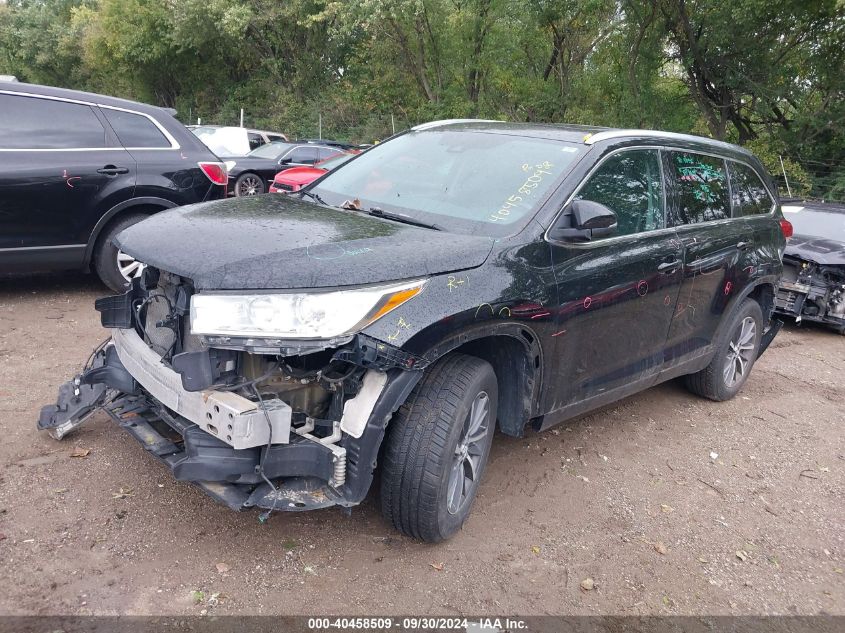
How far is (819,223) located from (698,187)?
4882 mm

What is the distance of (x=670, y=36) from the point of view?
1784cm

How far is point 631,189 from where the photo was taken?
406 centimetres

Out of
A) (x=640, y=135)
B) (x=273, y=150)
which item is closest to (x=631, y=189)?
(x=640, y=135)

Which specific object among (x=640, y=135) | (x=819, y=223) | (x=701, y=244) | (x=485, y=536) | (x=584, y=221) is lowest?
(x=485, y=536)

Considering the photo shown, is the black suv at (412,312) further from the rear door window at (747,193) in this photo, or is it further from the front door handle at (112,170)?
the front door handle at (112,170)

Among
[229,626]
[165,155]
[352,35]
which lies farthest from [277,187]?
[352,35]

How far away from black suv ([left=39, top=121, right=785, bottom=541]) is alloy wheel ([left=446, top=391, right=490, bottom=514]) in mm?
14

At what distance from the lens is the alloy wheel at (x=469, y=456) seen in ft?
10.5

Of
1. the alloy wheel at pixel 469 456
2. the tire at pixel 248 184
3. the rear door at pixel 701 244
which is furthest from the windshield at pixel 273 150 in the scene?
the alloy wheel at pixel 469 456

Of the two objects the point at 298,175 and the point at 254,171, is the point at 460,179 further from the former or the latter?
the point at 254,171

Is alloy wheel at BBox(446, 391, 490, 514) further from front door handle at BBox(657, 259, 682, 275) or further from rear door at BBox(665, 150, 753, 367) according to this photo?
rear door at BBox(665, 150, 753, 367)

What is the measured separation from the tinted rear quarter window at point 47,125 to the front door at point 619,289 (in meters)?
4.55

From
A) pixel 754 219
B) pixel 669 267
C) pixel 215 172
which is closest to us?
pixel 669 267

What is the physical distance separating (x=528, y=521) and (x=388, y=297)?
5.06 ft
